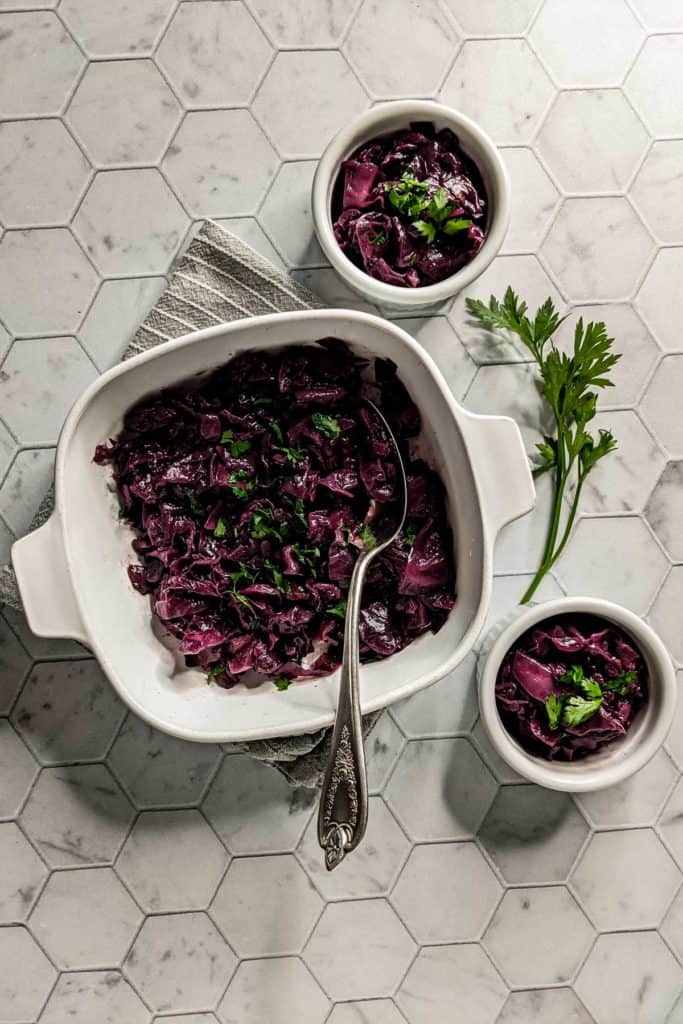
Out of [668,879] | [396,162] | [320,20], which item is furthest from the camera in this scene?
[668,879]

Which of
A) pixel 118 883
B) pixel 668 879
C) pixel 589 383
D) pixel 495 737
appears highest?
pixel 589 383

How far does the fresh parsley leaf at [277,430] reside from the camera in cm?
108

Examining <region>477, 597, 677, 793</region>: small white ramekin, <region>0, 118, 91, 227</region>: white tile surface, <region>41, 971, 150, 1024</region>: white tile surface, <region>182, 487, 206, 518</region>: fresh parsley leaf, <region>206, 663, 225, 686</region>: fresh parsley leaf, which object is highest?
<region>0, 118, 91, 227</region>: white tile surface

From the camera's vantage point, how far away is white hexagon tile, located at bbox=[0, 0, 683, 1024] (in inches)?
48.1

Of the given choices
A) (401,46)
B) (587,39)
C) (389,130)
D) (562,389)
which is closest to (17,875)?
(562,389)

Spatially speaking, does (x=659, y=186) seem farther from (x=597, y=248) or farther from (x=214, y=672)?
(x=214, y=672)

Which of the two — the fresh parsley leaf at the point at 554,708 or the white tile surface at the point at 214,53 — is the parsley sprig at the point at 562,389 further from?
the white tile surface at the point at 214,53

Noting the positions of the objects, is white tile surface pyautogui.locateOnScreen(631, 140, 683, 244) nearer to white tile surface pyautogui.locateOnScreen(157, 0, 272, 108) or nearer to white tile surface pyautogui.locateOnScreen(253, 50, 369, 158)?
white tile surface pyautogui.locateOnScreen(253, 50, 369, 158)

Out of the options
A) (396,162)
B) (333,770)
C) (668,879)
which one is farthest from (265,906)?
(396,162)

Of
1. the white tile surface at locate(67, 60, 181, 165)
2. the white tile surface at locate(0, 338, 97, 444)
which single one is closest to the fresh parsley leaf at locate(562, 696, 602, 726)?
the white tile surface at locate(0, 338, 97, 444)

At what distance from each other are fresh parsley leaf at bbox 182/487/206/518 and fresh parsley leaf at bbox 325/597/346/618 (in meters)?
0.18

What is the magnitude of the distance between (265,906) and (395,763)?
0.85ft

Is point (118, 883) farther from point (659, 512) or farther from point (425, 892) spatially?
point (659, 512)

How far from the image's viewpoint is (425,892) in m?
1.31
